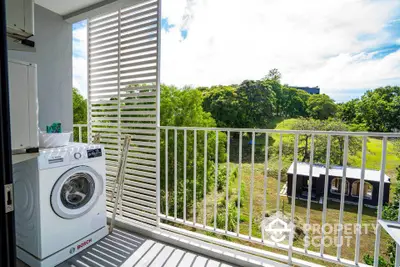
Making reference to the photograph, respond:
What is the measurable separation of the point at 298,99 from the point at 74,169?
660 centimetres

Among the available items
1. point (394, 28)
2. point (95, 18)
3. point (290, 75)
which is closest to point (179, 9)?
point (290, 75)

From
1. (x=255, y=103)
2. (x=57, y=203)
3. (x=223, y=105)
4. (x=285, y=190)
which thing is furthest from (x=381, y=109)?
(x=57, y=203)

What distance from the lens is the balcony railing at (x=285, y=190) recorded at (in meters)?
1.64

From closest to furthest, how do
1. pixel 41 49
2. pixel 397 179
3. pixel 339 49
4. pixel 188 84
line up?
pixel 41 49 < pixel 397 179 < pixel 339 49 < pixel 188 84

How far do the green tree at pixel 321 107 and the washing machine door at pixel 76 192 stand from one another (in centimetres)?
593

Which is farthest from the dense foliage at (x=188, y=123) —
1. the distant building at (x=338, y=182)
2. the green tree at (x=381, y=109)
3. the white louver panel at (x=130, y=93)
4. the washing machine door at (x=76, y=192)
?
the washing machine door at (x=76, y=192)

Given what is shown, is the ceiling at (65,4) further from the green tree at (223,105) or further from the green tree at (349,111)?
the green tree at (349,111)

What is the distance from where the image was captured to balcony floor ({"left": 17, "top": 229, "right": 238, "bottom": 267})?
6.40 feet

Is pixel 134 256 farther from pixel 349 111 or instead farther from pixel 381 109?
pixel 349 111

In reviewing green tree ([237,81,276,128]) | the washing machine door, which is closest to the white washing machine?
the washing machine door

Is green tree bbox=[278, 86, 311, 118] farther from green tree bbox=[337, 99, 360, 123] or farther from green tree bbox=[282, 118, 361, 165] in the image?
green tree bbox=[337, 99, 360, 123]

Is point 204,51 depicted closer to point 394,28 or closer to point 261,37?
point 261,37

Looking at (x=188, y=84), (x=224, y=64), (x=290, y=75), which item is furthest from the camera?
(x=224, y=64)

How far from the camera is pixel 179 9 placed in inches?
292
